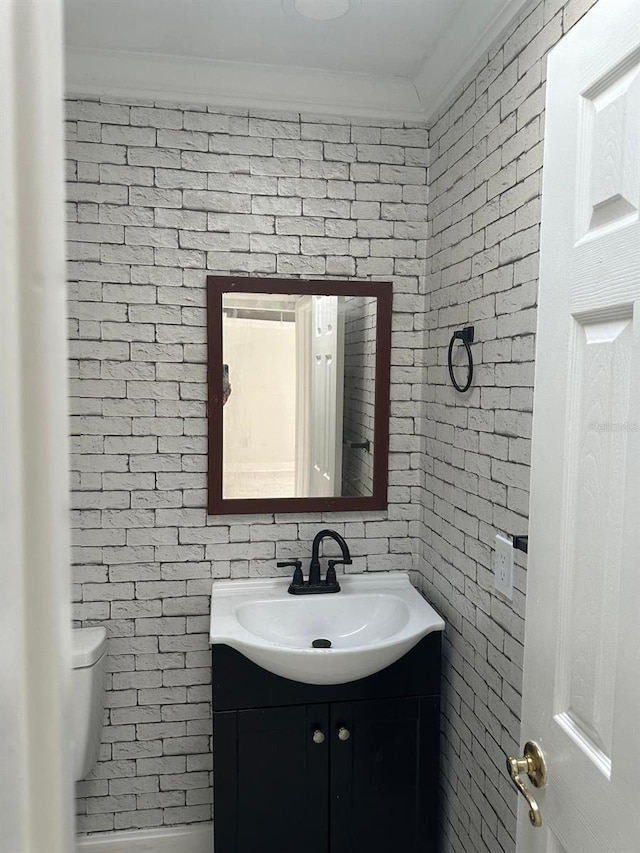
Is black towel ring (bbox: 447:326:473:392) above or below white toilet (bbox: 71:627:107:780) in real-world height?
above

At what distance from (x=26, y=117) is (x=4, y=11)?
0.16 feet

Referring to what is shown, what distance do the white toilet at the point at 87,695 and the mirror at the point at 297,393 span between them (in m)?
0.55

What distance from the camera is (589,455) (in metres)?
0.85

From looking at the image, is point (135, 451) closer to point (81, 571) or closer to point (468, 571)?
point (81, 571)

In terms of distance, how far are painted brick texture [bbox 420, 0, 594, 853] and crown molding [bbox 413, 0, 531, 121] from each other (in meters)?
0.03

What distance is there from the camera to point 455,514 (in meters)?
1.91

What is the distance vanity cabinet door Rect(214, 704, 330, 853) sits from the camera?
1.78m

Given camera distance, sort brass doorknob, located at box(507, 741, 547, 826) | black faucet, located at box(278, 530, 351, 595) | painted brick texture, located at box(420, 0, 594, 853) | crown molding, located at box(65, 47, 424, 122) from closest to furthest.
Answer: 1. brass doorknob, located at box(507, 741, 547, 826)
2. painted brick texture, located at box(420, 0, 594, 853)
3. crown molding, located at box(65, 47, 424, 122)
4. black faucet, located at box(278, 530, 351, 595)

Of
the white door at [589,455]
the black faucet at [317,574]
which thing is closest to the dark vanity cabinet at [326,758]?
the black faucet at [317,574]

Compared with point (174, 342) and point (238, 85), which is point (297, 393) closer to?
point (174, 342)

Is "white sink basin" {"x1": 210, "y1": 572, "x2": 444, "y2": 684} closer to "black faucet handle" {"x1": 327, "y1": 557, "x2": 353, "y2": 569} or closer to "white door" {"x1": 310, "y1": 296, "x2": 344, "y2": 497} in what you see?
"black faucet handle" {"x1": 327, "y1": 557, "x2": 353, "y2": 569}

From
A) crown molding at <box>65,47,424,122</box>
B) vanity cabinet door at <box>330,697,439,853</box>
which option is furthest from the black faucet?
crown molding at <box>65,47,424,122</box>

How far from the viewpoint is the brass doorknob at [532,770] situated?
0.97 meters

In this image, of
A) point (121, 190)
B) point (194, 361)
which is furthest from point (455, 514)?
point (121, 190)
